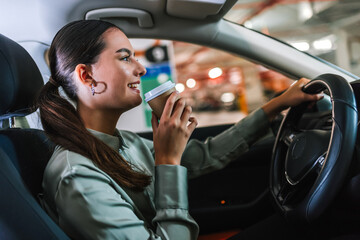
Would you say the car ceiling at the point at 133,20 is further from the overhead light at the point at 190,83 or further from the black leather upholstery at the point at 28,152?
the overhead light at the point at 190,83

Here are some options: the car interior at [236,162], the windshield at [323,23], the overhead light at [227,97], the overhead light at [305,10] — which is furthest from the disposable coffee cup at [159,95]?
the overhead light at [227,97]

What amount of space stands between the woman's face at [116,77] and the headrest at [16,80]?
0.69 feet

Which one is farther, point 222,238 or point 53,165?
point 222,238

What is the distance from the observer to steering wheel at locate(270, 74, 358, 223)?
732mm

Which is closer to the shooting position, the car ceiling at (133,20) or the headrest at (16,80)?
the headrest at (16,80)

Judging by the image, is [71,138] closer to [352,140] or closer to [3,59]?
[3,59]

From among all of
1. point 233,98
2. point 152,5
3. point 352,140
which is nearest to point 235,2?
point 152,5

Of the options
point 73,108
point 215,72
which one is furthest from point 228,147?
point 215,72

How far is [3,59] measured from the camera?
0.85 m

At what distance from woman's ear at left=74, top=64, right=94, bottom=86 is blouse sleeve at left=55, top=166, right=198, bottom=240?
0.29 m

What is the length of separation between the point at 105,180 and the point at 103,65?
13.4 inches

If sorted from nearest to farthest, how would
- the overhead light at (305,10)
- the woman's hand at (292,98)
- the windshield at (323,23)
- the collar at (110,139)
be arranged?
the collar at (110,139) → the woman's hand at (292,98) → the windshield at (323,23) → the overhead light at (305,10)

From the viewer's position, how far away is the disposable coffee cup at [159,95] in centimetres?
82

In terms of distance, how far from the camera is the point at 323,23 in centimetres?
687
